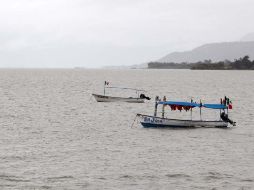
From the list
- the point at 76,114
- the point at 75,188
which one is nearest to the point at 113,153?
the point at 75,188

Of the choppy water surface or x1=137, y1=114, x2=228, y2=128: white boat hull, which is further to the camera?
x1=137, y1=114, x2=228, y2=128: white boat hull

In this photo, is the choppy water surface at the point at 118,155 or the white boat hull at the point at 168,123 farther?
→ the white boat hull at the point at 168,123

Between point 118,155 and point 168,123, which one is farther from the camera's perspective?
point 168,123

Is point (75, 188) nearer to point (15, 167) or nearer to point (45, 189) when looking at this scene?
point (45, 189)

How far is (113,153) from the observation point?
44156 mm

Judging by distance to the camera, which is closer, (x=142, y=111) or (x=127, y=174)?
(x=127, y=174)

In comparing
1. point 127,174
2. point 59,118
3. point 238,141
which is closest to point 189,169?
point 127,174

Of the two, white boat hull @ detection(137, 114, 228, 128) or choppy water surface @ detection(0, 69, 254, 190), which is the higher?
white boat hull @ detection(137, 114, 228, 128)

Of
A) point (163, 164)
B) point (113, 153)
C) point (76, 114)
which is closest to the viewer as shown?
point (163, 164)

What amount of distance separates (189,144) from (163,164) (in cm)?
979

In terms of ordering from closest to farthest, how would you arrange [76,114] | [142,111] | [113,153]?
[113,153] → [76,114] → [142,111]

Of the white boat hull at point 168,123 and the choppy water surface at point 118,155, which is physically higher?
the white boat hull at point 168,123

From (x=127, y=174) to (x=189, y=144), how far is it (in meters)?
13.9

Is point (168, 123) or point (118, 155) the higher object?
point (168, 123)
